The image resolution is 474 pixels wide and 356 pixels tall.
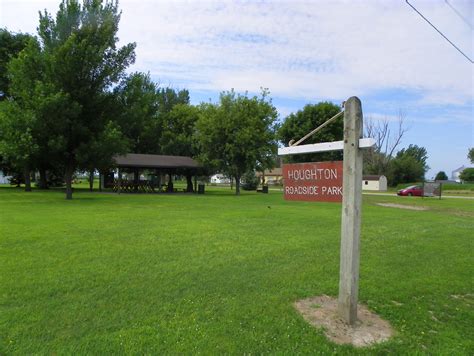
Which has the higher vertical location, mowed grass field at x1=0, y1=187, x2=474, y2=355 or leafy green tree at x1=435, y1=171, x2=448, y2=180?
leafy green tree at x1=435, y1=171, x2=448, y2=180

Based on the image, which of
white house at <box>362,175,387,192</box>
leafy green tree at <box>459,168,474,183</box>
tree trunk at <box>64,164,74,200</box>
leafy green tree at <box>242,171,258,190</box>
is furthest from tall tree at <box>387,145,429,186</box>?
tree trunk at <box>64,164,74,200</box>

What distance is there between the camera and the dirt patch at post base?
3647 millimetres

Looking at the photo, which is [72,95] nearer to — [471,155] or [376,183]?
[376,183]

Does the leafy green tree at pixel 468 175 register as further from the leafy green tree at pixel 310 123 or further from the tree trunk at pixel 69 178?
the tree trunk at pixel 69 178

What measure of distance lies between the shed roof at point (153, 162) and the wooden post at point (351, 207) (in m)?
28.6

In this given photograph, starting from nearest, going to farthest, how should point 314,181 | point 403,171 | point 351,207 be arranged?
point 351,207
point 314,181
point 403,171

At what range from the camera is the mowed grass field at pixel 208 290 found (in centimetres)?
345

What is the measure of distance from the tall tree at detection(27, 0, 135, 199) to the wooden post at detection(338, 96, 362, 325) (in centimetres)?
1737

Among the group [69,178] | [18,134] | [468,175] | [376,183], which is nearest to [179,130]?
[69,178]

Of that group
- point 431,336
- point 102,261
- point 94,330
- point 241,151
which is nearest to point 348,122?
point 431,336

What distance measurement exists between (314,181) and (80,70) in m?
19.1

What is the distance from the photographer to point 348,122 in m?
4.02

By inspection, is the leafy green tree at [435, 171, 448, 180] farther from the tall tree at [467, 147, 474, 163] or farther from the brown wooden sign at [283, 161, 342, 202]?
the brown wooden sign at [283, 161, 342, 202]

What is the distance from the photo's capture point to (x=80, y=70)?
782 inches
